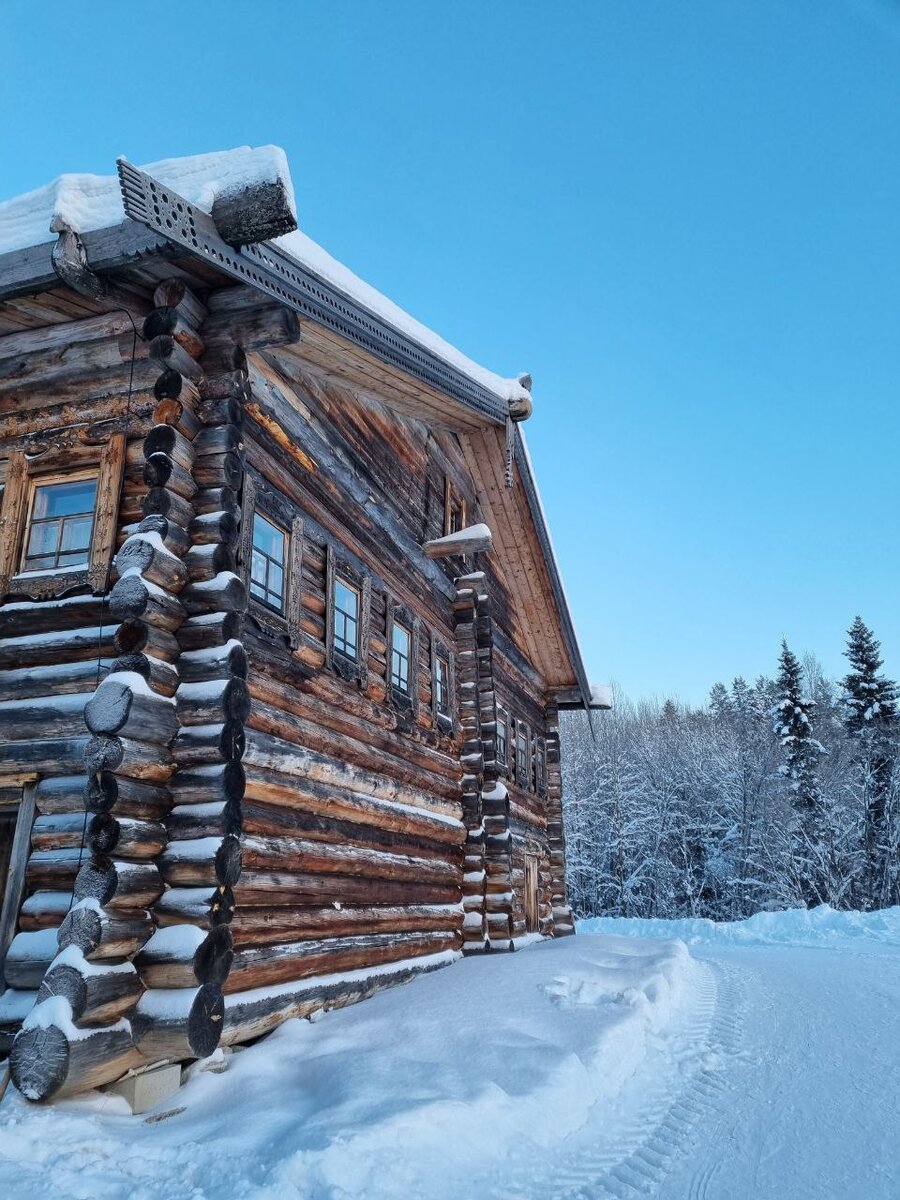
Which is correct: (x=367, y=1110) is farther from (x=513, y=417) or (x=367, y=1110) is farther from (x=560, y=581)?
(x=560, y=581)

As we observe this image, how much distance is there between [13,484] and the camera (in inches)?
257

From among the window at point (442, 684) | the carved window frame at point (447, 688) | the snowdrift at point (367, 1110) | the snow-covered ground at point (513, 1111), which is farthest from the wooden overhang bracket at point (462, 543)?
the snowdrift at point (367, 1110)

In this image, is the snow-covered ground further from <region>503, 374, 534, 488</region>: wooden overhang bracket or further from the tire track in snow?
<region>503, 374, 534, 488</region>: wooden overhang bracket

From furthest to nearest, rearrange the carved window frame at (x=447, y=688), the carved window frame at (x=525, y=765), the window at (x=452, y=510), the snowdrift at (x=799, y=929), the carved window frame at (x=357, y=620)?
the snowdrift at (x=799, y=929)
the carved window frame at (x=525, y=765)
the window at (x=452, y=510)
the carved window frame at (x=447, y=688)
the carved window frame at (x=357, y=620)

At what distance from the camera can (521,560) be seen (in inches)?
651

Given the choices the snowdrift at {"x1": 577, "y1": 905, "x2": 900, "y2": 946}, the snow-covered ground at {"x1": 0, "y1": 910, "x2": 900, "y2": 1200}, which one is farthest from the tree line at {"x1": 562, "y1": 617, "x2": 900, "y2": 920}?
the snow-covered ground at {"x1": 0, "y1": 910, "x2": 900, "y2": 1200}

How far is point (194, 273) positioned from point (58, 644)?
2905mm

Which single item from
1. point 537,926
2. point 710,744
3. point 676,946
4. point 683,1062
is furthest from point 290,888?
point 710,744

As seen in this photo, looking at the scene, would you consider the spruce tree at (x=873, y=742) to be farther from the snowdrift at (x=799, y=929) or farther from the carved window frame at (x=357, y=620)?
the carved window frame at (x=357, y=620)

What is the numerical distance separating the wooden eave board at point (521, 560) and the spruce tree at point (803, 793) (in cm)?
1706

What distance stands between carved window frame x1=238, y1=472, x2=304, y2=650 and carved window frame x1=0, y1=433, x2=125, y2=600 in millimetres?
982

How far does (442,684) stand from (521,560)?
5307 mm

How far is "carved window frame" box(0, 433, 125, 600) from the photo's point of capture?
6.11 meters

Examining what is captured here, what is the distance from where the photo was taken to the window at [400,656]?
32.6 ft
